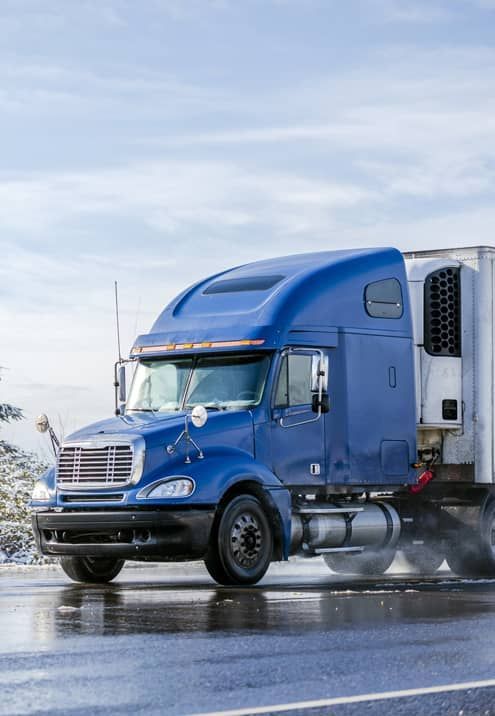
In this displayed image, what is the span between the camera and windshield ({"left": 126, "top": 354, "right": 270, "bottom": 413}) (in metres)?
17.1

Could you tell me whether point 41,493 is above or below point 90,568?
above

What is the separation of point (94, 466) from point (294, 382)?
256 cm

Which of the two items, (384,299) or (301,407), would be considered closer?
(301,407)

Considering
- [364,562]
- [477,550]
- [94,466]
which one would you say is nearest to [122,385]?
[94,466]

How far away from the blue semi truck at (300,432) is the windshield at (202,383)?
0.06ft

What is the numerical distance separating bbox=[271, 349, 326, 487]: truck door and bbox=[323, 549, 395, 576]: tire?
9.61 ft

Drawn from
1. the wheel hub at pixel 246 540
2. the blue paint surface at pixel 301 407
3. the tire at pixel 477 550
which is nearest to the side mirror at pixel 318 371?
the blue paint surface at pixel 301 407

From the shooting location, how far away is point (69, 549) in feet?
53.3

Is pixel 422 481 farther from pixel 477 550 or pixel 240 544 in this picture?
pixel 240 544

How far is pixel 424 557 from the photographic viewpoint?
20.6 m

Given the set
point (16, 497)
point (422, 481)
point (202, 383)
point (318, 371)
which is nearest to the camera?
point (318, 371)

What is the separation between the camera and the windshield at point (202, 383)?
56.0ft

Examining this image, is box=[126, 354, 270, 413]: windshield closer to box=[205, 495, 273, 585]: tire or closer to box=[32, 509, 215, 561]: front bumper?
box=[205, 495, 273, 585]: tire

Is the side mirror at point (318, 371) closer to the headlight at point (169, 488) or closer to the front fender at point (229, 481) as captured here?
the front fender at point (229, 481)
